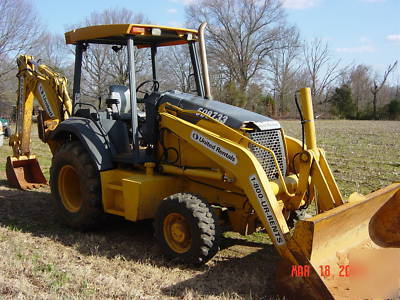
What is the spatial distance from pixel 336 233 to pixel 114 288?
209 cm

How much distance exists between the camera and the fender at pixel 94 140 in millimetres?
5684

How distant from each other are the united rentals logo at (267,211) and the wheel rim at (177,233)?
0.81m

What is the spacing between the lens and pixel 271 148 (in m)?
5.20

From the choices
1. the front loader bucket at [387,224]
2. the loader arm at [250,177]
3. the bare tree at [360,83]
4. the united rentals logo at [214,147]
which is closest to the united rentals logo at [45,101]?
the loader arm at [250,177]

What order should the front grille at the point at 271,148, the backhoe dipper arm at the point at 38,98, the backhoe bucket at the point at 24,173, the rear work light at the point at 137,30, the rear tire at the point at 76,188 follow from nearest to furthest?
the front grille at the point at 271,148, the rear work light at the point at 137,30, the rear tire at the point at 76,188, the backhoe dipper arm at the point at 38,98, the backhoe bucket at the point at 24,173

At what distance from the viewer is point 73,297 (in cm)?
384

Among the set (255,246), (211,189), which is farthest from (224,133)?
(255,246)

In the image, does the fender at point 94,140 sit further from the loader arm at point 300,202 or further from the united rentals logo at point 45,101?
the united rentals logo at point 45,101

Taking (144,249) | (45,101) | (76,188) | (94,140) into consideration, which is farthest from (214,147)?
(45,101)

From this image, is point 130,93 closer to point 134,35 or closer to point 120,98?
point 134,35

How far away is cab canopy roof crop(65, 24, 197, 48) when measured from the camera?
5.54m

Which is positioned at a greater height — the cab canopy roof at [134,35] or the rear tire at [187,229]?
the cab canopy roof at [134,35]

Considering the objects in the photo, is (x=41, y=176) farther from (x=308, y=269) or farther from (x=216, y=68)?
(x=216, y=68)

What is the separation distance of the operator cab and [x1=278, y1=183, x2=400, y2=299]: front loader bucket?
2339mm
